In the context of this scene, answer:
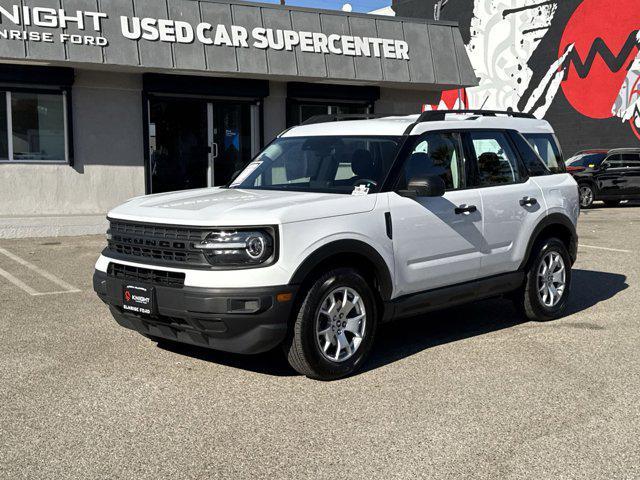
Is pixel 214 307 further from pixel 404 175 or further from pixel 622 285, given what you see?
pixel 622 285

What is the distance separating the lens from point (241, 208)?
17.0 feet

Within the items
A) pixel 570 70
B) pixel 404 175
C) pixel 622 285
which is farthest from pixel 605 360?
pixel 570 70

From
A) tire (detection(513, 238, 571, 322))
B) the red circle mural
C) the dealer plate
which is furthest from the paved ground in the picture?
the red circle mural

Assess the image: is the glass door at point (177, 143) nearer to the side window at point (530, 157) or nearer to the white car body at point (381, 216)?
the white car body at point (381, 216)

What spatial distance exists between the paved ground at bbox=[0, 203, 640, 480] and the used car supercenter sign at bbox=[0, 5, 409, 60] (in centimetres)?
805

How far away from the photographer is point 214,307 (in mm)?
4926

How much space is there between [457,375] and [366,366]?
0.69 metres

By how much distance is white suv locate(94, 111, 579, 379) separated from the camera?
5023 mm

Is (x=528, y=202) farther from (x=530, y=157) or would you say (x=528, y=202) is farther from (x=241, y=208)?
(x=241, y=208)

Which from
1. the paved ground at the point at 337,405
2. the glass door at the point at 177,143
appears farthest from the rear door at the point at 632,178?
the paved ground at the point at 337,405

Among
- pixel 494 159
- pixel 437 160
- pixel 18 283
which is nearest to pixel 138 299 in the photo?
pixel 437 160

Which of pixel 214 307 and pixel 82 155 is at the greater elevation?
pixel 82 155

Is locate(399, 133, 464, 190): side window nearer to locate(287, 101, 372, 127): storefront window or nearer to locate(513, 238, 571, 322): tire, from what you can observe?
locate(513, 238, 571, 322): tire

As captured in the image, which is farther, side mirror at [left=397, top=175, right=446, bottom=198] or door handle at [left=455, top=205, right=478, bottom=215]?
door handle at [left=455, top=205, right=478, bottom=215]
